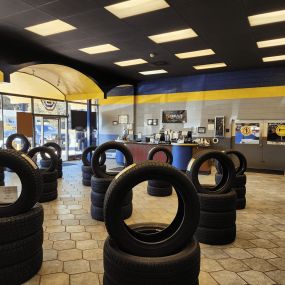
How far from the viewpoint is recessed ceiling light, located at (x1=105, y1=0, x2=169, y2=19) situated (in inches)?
177

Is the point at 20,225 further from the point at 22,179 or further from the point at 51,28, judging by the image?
the point at 51,28

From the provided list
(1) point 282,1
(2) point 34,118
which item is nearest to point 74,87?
(2) point 34,118

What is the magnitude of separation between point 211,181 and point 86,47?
199 inches

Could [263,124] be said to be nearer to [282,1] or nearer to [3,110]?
[282,1]

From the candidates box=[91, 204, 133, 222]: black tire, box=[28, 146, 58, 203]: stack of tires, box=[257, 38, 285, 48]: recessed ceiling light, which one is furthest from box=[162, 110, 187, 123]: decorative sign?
box=[91, 204, 133, 222]: black tire

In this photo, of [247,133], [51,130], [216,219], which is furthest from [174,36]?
[51,130]

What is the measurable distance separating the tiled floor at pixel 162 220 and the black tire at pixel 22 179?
69cm

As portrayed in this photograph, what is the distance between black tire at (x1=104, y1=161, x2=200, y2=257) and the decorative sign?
9.42 m

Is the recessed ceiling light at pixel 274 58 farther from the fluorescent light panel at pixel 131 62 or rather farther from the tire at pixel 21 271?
the tire at pixel 21 271

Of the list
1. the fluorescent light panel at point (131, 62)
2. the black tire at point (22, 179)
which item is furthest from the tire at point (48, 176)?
the fluorescent light panel at point (131, 62)

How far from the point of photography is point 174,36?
6.16 meters

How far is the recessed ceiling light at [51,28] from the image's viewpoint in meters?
5.42

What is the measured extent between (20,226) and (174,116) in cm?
939

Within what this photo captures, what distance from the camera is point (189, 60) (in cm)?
827
